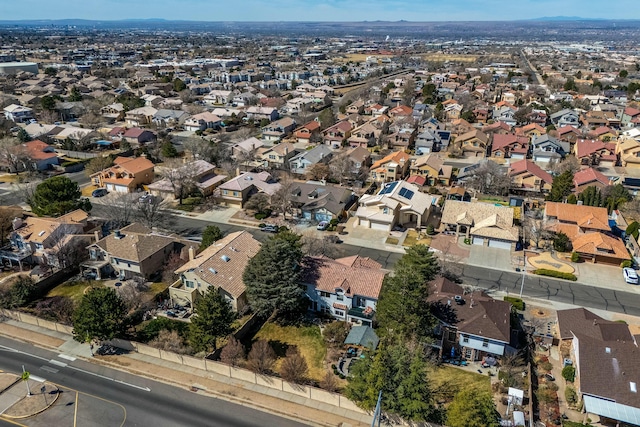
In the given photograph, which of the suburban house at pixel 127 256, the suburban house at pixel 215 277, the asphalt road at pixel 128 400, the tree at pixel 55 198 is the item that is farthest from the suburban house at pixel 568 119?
the asphalt road at pixel 128 400

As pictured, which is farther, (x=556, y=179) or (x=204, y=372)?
(x=556, y=179)

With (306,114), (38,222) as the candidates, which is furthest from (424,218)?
(306,114)

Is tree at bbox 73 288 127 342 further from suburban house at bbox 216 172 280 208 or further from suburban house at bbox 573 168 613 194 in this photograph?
suburban house at bbox 573 168 613 194

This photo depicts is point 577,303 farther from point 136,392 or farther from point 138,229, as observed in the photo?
point 138,229

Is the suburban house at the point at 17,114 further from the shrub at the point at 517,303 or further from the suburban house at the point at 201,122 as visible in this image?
the shrub at the point at 517,303

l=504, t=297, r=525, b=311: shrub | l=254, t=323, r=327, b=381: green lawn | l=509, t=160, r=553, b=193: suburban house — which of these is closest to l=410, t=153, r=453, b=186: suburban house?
l=509, t=160, r=553, b=193: suburban house

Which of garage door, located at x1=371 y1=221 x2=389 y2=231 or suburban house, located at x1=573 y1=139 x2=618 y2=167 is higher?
suburban house, located at x1=573 y1=139 x2=618 y2=167
